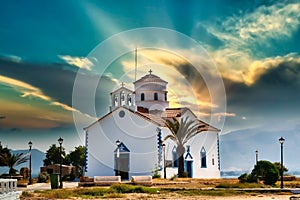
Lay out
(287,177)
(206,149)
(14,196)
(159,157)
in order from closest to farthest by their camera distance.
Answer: (14,196)
(287,177)
(159,157)
(206,149)

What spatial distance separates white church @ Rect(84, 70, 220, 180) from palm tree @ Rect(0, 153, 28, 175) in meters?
6.70

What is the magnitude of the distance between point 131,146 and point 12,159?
1161 cm

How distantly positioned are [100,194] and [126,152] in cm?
2728

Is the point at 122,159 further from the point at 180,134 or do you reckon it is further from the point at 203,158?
the point at 203,158

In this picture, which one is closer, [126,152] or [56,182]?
[56,182]

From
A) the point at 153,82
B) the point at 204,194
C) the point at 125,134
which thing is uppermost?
the point at 153,82

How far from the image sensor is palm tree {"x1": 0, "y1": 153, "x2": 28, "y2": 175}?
189 feet

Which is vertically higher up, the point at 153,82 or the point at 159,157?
the point at 153,82

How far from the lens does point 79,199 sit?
95.5 ft

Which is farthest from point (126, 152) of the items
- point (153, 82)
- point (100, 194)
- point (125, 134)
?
point (100, 194)

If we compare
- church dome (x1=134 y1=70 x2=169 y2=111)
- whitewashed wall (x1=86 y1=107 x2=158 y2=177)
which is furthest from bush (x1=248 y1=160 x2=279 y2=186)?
church dome (x1=134 y1=70 x2=169 y2=111)

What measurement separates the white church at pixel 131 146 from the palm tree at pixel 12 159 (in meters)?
6.70

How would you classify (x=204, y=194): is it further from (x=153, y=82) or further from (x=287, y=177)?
(x=153, y=82)

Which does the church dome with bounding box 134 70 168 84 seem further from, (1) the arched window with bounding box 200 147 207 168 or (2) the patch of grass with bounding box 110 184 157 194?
(2) the patch of grass with bounding box 110 184 157 194
